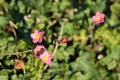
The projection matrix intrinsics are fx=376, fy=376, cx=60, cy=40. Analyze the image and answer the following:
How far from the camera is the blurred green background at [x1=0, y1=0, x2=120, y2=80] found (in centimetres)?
276

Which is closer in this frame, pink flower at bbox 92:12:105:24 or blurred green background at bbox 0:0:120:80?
blurred green background at bbox 0:0:120:80

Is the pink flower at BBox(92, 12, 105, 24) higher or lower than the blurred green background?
higher

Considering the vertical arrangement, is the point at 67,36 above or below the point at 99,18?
below

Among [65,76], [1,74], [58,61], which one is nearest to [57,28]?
[58,61]

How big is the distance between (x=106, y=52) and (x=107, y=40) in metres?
0.13

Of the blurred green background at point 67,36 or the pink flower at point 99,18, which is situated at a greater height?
the pink flower at point 99,18

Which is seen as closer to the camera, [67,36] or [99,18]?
[99,18]

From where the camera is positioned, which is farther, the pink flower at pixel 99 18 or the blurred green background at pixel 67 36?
the pink flower at pixel 99 18

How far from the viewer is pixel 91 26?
3.47 m


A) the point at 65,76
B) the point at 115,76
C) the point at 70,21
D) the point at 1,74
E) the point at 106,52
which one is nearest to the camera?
the point at 1,74

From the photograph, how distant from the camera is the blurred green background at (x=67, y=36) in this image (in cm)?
276

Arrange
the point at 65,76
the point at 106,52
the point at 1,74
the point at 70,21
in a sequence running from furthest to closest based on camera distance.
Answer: the point at 70,21
the point at 106,52
the point at 65,76
the point at 1,74

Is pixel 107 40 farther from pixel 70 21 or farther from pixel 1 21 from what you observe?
pixel 1 21

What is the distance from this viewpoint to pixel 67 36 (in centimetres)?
342
